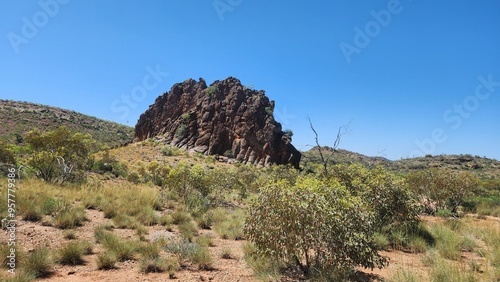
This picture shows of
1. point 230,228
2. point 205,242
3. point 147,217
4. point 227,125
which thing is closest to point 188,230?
point 205,242

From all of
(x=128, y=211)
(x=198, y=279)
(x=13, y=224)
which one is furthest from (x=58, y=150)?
(x=198, y=279)

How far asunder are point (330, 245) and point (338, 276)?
68 cm

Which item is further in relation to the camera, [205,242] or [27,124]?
[27,124]

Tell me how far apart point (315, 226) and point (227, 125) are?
54201 mm

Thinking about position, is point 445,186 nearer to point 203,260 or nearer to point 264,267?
point 264,267

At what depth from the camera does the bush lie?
19.1 ft

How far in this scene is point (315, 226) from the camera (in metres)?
5.90

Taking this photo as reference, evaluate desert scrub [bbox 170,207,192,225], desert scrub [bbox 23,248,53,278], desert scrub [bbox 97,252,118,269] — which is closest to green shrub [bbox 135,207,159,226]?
desert scrub [bbox 170,207,192,225]

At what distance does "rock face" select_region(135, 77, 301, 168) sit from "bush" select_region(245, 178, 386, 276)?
46.5 m

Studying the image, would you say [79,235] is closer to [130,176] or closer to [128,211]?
[128,211]

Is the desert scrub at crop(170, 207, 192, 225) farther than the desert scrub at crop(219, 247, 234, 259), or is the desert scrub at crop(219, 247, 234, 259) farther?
the desert scrub at crop(170, 207, 192, 225)

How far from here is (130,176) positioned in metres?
26.1

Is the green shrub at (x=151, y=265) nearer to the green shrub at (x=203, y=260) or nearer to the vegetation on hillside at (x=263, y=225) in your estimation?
the vegetation on hillside at (x=263, y=225)

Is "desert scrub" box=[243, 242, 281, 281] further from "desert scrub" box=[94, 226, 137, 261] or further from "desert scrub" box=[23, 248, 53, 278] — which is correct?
"desert scrub" box=[23, 248, 53, 278]
